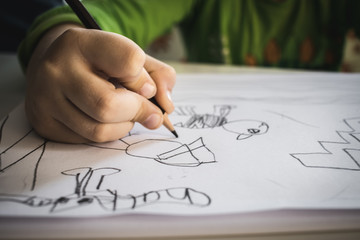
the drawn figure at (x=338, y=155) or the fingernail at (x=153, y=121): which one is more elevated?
the fingernail at (x=153, y=121)

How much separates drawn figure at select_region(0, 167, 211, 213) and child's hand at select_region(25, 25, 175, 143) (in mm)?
60

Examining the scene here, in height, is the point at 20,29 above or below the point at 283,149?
above

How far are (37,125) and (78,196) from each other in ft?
0.33

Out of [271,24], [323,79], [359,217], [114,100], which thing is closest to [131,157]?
[114,100]

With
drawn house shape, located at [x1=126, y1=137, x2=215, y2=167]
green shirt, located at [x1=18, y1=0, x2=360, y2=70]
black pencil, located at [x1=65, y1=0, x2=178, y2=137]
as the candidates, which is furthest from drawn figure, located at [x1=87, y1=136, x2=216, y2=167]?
green shirt, located at [x1=18, y1=0, x2=360, y2=70]

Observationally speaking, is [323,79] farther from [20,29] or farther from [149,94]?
[20,29]

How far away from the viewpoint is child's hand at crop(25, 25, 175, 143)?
21 centimetres

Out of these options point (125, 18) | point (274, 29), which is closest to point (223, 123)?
point (125, 18)

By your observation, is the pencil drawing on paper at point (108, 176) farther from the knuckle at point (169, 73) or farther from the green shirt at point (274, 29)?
the green shirt at point (274, 29)

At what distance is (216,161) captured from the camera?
217 mm

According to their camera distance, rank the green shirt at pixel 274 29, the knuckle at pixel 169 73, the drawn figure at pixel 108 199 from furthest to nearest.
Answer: the green shirt at pixel 274 29, the knuckle at pixel 169 73, the drawn figure at pixel 108 199

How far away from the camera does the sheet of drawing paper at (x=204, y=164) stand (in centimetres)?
17

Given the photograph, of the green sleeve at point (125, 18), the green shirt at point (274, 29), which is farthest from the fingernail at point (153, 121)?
the green shirt at point (274, 29)

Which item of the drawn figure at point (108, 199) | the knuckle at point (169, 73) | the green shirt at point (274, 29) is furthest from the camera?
the green shirt at point (274, 29)
